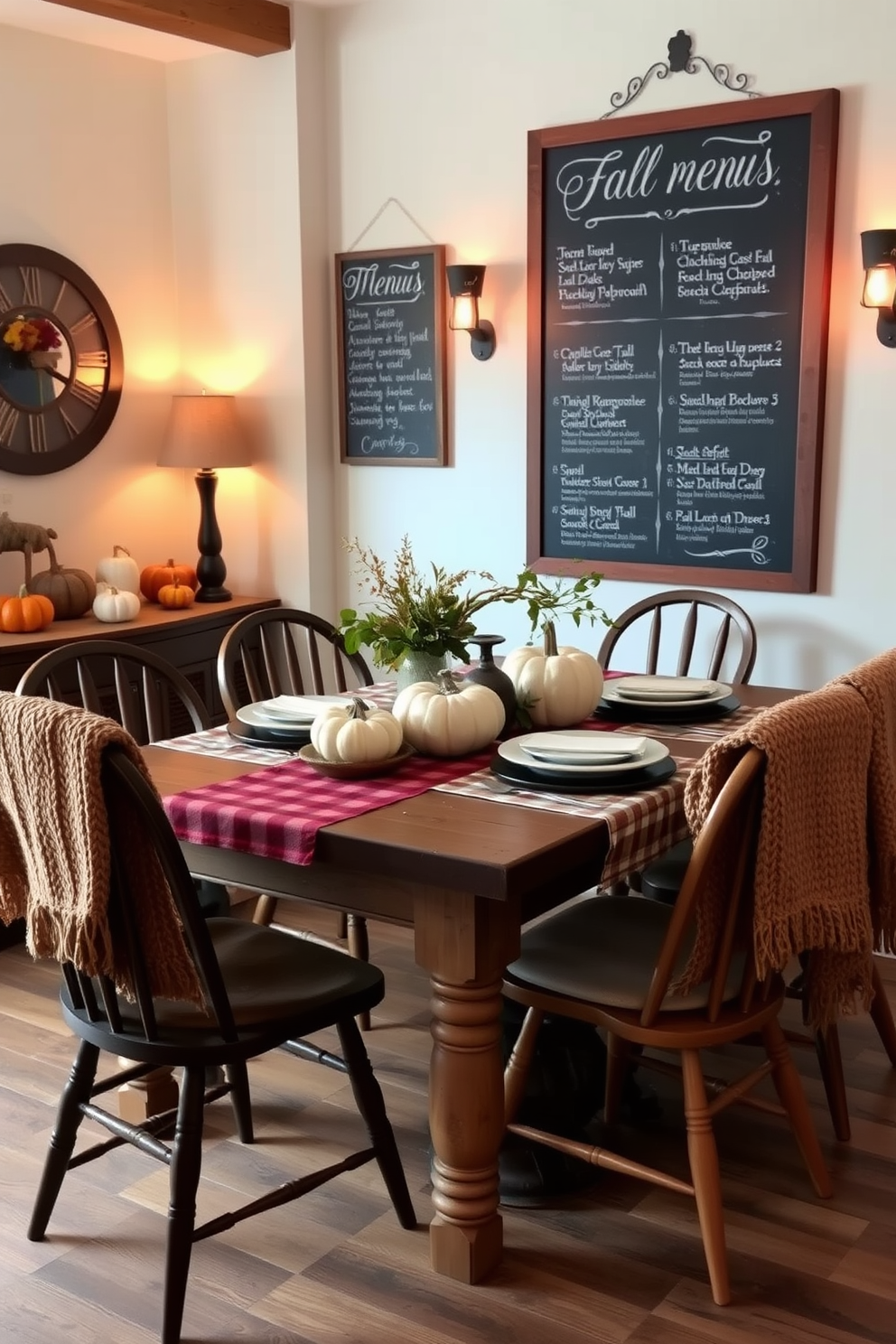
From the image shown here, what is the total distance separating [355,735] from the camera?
2.23 metres

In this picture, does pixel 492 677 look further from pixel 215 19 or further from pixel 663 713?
pixel 215 19

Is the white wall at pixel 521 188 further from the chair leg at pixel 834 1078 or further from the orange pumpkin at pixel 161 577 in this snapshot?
the chair leg at pixel 834 1078

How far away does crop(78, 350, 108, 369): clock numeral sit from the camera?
411cm

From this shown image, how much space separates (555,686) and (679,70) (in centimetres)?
189

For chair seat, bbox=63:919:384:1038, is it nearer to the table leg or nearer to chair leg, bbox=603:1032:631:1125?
the table leg

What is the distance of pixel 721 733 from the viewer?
2.52m

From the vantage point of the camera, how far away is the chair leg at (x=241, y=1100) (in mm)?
2484

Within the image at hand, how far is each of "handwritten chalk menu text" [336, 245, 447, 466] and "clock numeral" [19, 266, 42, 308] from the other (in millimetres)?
913

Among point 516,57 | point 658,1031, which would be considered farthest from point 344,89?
point 658,1031

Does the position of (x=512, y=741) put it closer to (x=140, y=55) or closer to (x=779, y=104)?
(x=779, y=104)

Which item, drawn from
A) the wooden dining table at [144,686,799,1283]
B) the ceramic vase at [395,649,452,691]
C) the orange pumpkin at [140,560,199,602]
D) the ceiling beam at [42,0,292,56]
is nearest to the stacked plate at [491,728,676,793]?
the wooden dining table at [144,686,799,1283]

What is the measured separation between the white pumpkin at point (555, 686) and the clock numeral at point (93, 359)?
2227 mm

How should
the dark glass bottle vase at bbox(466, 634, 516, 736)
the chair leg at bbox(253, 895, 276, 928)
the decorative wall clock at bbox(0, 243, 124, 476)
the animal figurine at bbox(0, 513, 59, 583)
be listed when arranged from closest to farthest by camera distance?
the dark glass bottle vase at bbox(466, 634, 516, 736)
the chair leg at bbox(253, 895, 276, 928)
the animal figurine at bbox(0, 513, 59, 583)
the decorative wall clock at bbox(0, 243, 124, 476)

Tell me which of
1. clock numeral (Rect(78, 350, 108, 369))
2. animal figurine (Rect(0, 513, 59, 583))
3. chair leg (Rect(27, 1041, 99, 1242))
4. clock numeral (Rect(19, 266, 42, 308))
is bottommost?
chair leg (Rect(27, 1041, 99, 1242))
